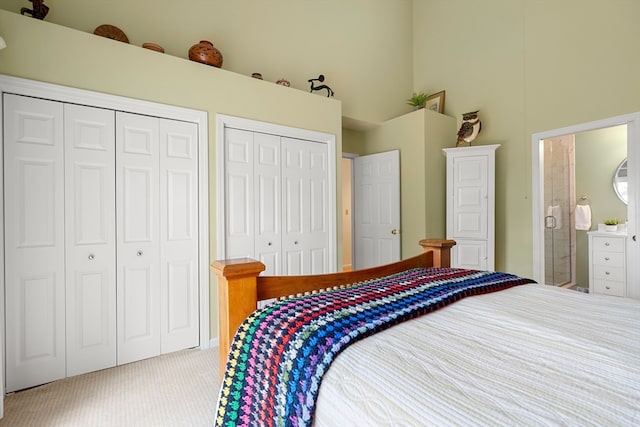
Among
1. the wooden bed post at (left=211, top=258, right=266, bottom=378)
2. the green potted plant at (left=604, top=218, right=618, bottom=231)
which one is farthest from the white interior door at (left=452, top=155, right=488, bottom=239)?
the wooden bed post at (left=211, top=258, right=266, bottom=378)

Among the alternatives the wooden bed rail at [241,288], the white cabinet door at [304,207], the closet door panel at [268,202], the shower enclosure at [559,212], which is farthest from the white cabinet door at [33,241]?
the shower enclosure at [559,212]

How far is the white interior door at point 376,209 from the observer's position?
402 cm

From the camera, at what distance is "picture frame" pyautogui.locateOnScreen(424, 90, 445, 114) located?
14.0 ft

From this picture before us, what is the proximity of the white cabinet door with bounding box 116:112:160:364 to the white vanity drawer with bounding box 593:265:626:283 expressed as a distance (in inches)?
185

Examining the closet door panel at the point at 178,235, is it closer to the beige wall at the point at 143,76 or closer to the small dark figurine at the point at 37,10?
the beige wall at the point at 143,76

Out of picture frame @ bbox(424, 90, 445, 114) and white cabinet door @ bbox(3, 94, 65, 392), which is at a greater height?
picture frame @ bbox(424, 90, 445, 114)

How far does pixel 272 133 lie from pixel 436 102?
105 inches

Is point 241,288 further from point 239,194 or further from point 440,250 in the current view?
point 239,194

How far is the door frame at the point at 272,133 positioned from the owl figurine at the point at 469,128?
168cm

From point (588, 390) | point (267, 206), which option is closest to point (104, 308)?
point (267, 206)

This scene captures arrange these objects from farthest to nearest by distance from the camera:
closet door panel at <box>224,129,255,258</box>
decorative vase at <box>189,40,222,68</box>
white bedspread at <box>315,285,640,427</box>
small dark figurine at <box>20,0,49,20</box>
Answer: closet door panel at <box>224,129,255,258</box>
decorative vase at <box>189,40,222,68</box>
small dark figurine at <box>20,0,49,20</box>
white bedspread at <box>315,285,640,427</box>

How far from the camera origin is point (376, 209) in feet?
13.9

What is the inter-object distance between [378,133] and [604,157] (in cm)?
307

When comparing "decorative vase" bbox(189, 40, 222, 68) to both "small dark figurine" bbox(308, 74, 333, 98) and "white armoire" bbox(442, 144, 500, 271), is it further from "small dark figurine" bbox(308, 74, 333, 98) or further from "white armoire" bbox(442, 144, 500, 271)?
"white armoire" bbox(442, 144, 500, 271)
